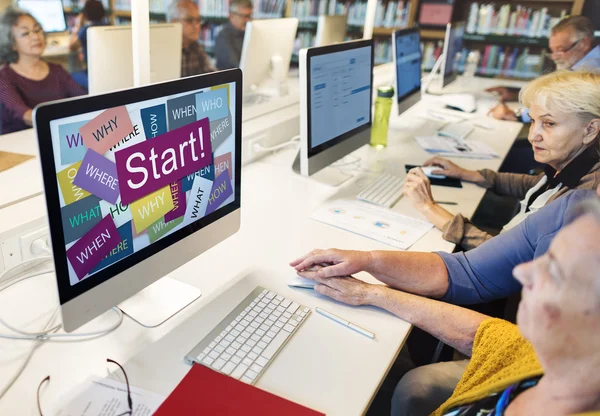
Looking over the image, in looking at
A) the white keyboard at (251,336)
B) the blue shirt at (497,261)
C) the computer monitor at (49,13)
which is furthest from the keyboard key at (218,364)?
the computer monitor at (49,13)

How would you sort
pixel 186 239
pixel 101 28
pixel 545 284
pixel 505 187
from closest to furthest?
pixel 545 284, pixel 186 239, pixel 101 28, pixel 505 187

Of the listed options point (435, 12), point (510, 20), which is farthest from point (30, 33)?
point (510, 20)

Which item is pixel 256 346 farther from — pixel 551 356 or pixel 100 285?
pixel 551 356

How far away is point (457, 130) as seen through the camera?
266 centimetres

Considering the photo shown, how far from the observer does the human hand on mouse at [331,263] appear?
44.9 inches

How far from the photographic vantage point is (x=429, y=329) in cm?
108

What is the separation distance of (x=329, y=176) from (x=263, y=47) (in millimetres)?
933

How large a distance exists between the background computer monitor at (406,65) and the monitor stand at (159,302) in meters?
1.61

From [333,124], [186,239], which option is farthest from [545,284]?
[333,124]

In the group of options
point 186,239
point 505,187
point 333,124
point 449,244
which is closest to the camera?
point 186,239

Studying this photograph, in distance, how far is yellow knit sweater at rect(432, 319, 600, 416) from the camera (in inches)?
32.9

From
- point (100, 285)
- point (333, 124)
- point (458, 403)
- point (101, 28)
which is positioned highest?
point (101, 28)

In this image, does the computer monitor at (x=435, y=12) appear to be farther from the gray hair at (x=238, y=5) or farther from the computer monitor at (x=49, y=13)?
the computer monitor at (x=49, y=13)

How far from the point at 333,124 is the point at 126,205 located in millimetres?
965
